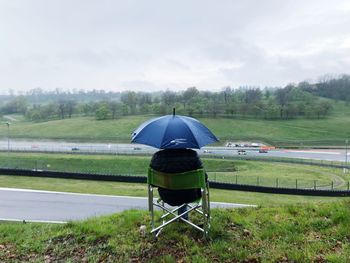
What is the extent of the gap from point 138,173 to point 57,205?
16.5 metres

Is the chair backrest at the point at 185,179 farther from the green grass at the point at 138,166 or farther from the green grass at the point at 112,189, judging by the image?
the green grass at the point at 138,166

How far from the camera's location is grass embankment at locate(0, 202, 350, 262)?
3576 millimetres

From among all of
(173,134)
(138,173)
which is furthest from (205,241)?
(138,173)

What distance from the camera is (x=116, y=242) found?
4066 millimetres

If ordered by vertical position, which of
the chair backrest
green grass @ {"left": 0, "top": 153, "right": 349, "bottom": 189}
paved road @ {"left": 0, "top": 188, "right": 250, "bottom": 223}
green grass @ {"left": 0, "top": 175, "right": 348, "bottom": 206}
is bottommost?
green grass @ {"left": 0, "top": 153, "right": 349, "bottom": 189}

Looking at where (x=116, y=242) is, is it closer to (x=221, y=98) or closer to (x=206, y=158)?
(x=206, y=158)

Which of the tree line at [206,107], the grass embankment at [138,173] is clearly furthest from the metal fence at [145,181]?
the tree line at [206,107]

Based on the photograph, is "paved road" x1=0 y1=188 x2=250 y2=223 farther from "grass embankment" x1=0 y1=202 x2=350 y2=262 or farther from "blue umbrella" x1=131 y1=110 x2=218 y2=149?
"blue umbrella" x1=131 y1=110 x2=218 y2=149

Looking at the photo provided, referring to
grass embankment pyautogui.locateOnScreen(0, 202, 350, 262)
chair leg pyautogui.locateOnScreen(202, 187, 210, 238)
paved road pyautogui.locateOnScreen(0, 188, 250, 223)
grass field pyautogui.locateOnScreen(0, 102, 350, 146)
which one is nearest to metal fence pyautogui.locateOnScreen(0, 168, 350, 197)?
paved road pyautogui.locateOnScreen(0, 188, 250, 223)

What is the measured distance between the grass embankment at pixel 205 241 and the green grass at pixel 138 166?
2314 cm

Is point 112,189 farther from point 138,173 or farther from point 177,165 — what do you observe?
point 177,165

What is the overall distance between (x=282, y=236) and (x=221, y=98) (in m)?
86.8

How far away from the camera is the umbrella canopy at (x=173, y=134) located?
369cm

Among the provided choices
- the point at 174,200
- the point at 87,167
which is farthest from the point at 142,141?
the point at 87,167
